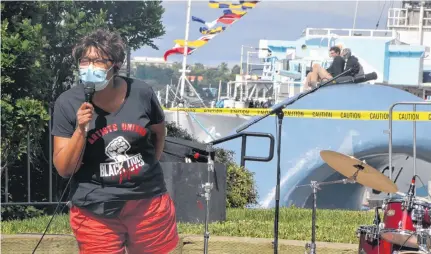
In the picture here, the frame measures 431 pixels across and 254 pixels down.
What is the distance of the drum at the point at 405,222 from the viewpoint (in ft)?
19.2

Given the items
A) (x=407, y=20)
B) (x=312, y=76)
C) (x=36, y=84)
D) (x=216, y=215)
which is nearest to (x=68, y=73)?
(x=36, y=84)

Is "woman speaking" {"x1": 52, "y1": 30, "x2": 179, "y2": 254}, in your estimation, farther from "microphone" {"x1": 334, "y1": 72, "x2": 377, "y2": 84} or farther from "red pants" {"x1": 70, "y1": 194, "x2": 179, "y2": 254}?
"microphone" {"x1": 334, "y1": 72, "x2": 377, "y2": 84}

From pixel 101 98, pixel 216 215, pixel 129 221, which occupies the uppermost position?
pixel 101 98

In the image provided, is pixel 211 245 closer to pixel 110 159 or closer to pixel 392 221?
pixel 392 221

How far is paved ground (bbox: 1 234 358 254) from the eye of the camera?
22.3ft

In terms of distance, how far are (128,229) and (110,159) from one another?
41 centimetres

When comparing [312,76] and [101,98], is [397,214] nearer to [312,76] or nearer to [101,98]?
[101,98]

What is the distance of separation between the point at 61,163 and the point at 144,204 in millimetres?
487

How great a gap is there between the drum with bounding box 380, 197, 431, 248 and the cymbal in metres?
0.16

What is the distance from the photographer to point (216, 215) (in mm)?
7773

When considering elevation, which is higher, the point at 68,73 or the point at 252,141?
the point at 68,73

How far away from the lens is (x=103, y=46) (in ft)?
13.6

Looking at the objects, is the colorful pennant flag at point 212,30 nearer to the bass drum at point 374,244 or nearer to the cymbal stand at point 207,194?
the cymbal stand at point 207,194

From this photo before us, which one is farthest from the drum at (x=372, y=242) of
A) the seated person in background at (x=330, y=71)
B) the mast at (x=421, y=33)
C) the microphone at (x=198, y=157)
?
the mast at (x=421, y=33)
